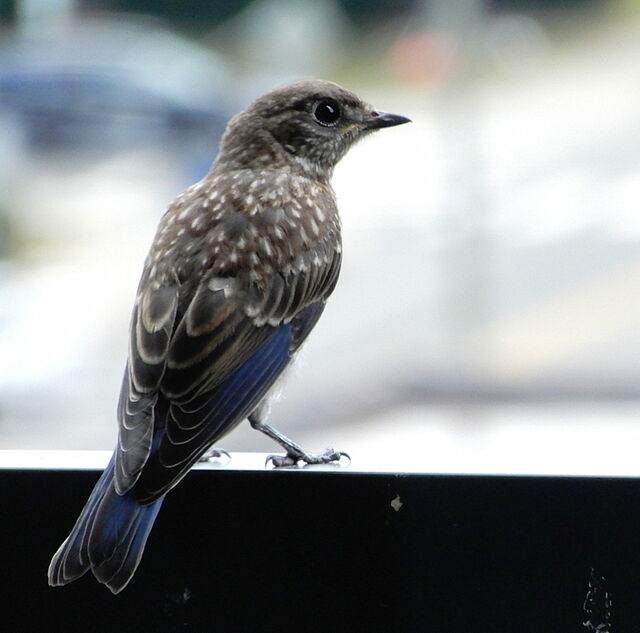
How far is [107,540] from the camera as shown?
7.99 feet

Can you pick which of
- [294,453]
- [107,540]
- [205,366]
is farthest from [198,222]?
[107,540]

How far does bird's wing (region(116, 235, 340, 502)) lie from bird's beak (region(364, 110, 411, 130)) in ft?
2.24

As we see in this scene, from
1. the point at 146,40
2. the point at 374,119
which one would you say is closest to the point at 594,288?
the point at 146,40

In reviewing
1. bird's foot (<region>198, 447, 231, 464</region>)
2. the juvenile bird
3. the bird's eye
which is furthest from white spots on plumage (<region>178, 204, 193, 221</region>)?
the bird's eye

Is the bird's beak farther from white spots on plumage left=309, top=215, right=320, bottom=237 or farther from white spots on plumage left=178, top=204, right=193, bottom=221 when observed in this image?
white spots on plumage left=178, top=204, right=193, bottom=221

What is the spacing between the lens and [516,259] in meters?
14.2

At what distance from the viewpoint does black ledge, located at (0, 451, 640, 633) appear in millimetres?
2391

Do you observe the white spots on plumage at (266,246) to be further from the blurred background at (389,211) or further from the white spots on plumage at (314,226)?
the blurred background at (389,211)

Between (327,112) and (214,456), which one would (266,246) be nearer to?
(214,456)

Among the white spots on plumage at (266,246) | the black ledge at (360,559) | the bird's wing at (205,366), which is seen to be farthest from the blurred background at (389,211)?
the white spots on plumage at (266,246)

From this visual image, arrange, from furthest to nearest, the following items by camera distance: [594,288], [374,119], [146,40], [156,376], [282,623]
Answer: [146,40] → [594,288] → [374,119] → [156,376] → [282,623]

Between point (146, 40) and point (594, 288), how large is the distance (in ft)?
24.5

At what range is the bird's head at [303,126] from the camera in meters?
4.30

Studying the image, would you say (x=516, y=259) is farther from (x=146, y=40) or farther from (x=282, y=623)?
(x=282, y=623)
